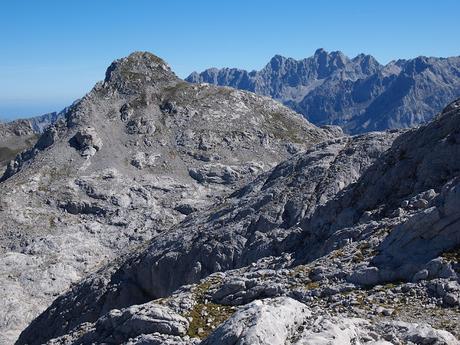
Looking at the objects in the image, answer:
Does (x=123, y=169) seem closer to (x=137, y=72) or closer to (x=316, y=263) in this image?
(x=137, y=72)

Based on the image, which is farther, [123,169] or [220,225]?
[123,169]

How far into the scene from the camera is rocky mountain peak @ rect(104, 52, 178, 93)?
135 meters

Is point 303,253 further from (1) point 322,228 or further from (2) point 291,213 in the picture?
(2) point 291,213

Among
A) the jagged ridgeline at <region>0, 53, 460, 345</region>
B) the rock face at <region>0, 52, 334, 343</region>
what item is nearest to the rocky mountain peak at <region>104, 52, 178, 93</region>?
the rock face at <region>0, 52, 334, 343</region>

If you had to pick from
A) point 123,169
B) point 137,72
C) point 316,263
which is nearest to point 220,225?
point 316,263

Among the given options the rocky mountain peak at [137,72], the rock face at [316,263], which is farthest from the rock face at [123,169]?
the rock face at [316,263]

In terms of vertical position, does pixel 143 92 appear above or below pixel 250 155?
above

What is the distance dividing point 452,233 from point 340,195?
1867cm

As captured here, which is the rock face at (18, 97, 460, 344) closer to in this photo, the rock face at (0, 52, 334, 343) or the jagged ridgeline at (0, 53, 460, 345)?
the jagged ridgeline at (0, 53, 460, 345)

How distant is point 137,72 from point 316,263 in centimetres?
11789

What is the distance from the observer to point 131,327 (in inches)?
988

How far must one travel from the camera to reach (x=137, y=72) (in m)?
139

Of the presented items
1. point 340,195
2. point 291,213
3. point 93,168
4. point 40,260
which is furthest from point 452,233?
point 93,168

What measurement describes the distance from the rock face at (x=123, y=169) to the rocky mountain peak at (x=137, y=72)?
272 millimetres
